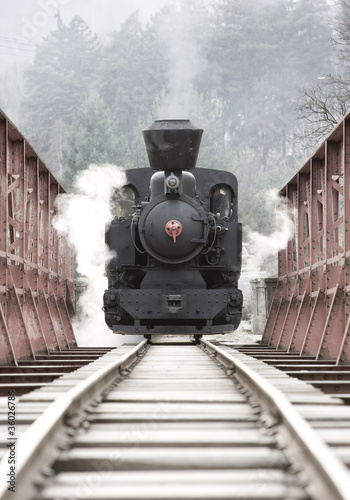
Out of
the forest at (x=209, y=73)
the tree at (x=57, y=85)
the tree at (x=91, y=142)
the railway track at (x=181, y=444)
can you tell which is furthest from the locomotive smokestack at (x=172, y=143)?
the tree at (x=57, y=85)

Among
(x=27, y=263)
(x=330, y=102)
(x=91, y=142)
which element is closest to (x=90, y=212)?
(x=27, y=263)

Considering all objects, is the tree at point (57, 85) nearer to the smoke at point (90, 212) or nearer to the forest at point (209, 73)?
the forest at point (209, 73)

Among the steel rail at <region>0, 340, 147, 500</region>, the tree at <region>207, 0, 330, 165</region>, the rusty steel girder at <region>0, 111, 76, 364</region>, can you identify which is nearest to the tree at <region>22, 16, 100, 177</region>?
the tree at <region>207, 0, 330, 165</region>

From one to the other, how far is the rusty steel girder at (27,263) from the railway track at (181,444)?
341cm

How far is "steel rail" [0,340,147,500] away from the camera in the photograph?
8.51 ft

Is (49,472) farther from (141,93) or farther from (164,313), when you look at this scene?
(141,93)

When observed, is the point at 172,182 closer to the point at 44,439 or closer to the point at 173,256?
the point at 173,256

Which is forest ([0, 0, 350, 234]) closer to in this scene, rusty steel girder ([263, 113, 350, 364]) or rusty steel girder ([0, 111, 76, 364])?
rusty steel girder ([263, 113, 350, 364])

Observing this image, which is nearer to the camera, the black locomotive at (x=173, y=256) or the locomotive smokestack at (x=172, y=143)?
the locomotive smokestack at (x=172, y=143)

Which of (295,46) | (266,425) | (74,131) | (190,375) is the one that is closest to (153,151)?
(190,375)

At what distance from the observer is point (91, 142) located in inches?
2037

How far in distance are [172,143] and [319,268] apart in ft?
10.1

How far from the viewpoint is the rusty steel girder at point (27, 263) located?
8.32 meters

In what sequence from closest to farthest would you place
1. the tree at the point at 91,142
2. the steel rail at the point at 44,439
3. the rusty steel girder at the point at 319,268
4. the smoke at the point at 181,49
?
1. the steel rail at the point at 44,439
2. the rusty steel girder at the point at 319,268
3. the tree at the point at 91,142
4. the smoke at the point at 181,49
